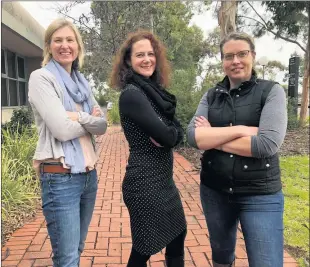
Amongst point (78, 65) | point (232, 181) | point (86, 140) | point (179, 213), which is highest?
point (78, 65)

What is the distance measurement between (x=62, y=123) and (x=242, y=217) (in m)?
1.22

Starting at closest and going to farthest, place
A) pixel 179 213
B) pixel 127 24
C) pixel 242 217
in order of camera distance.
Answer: pixel 242 217 < pixel 179 213 < pixel 127 24

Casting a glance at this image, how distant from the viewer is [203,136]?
7.35 ft

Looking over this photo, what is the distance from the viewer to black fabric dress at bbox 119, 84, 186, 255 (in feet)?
6.93

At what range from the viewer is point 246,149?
2.06 metres

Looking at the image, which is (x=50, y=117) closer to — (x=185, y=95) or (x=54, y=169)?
(x=54, y=169)

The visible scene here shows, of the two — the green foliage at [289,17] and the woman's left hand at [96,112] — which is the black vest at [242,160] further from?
the green foliage at [289,17]

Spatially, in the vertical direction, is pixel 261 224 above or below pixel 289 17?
below

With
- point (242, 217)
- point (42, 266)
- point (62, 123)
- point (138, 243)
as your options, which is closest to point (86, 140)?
point (62, 123)

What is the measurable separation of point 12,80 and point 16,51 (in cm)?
125

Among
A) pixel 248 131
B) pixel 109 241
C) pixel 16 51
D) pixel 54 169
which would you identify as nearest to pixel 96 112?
pixel 54 169

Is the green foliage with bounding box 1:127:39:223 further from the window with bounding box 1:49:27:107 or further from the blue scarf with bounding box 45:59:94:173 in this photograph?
the window with bounding box 1:49:27:107

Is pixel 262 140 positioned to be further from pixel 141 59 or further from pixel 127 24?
pixel 127 24

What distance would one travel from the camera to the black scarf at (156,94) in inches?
85.8
